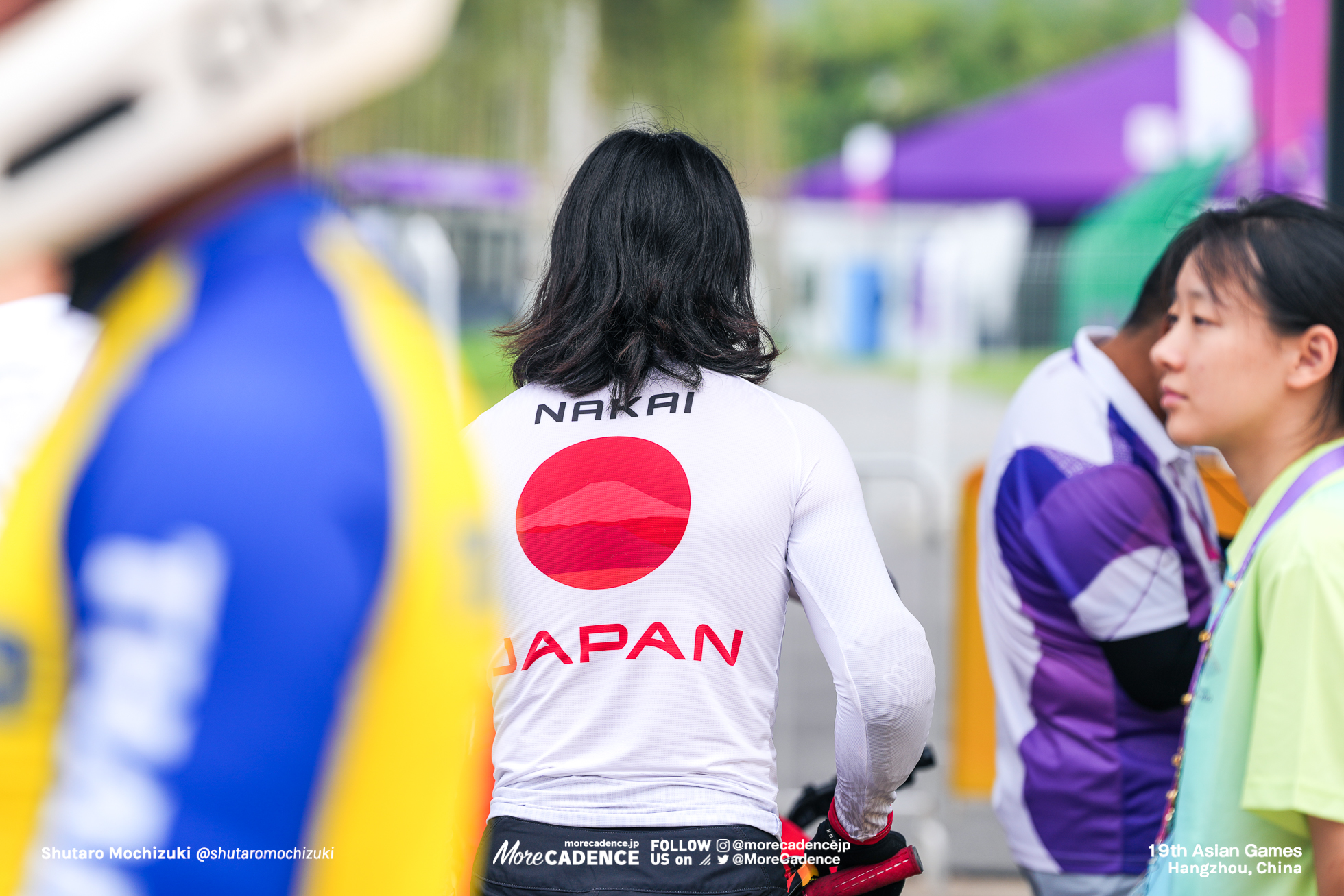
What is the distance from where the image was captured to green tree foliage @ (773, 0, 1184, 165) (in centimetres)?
3247

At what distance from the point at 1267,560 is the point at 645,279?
96 centimetres

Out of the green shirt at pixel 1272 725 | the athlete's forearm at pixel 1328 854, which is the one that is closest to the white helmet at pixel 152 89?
the green shirt at pixel 1272 725

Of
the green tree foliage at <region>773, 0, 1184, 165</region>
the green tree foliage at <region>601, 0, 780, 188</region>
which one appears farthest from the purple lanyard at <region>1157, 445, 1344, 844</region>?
the green tree foliage at <region>773, 0, 1184, 165</region>

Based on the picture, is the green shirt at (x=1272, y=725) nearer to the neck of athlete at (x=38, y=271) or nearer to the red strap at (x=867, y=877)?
the red strap at (x=867, y=877)

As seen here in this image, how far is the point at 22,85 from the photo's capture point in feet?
2.20

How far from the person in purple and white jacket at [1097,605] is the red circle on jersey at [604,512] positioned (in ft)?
3.00

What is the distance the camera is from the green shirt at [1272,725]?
161 centimetres

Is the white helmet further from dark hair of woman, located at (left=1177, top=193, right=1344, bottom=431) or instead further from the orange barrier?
the orange barrier

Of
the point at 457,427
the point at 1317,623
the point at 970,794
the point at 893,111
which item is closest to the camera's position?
the point at 457,427

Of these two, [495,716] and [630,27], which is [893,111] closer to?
[630,27]

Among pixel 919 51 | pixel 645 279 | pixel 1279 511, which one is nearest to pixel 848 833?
pixel 1279 511

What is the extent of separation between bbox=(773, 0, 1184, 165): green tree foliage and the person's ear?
97.5 feet

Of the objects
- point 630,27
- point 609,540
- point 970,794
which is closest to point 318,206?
point 609,540

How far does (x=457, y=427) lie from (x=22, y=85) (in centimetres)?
31
